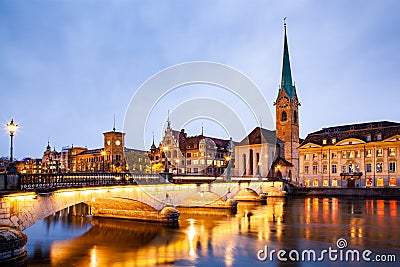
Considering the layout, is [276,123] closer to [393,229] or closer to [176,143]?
[176,143]

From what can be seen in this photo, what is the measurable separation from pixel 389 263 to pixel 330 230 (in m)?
12.2

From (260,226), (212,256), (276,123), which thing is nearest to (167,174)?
(260,226)

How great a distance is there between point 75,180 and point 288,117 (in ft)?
273

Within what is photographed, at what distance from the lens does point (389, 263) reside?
22.0 meters

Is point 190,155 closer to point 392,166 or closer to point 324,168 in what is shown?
point 324,168

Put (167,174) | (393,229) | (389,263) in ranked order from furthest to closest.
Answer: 1. (167,174)
2. (393,229)
3. (389,263)

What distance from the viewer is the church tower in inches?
3979

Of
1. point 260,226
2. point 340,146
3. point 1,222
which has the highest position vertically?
point 340,146

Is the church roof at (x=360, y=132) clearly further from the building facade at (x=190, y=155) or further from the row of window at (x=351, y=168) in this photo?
the building facade at (x=190, y=155)

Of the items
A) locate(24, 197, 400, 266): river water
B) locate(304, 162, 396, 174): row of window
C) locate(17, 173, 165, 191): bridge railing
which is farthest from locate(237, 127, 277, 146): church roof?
locate(17, 173, 165, 191): bridge railing

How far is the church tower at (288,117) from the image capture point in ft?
332

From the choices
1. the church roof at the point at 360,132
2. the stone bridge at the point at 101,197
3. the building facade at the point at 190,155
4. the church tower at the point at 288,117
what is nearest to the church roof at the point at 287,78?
the church tower at the point at 288,117

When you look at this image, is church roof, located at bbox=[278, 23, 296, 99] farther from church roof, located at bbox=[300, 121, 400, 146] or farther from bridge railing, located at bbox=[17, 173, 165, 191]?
bridge railing, located at bbox=[17, 173, 165, 191]

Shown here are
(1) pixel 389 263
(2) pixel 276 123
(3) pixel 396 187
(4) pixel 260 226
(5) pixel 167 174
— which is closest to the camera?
(1) pixel 389 263
